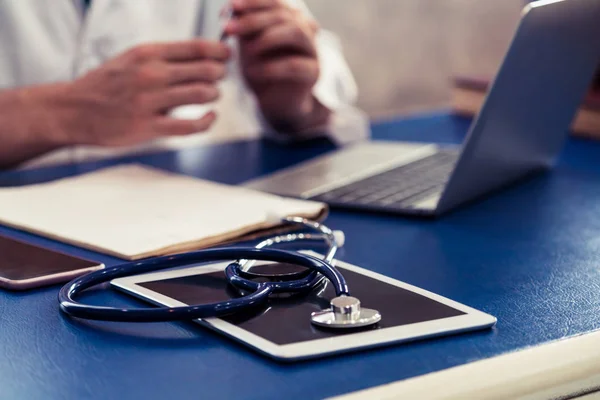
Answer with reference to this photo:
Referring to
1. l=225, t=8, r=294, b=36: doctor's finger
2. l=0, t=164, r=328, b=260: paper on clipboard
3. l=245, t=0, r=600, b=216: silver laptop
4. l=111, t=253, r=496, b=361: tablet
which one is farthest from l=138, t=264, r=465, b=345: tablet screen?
l=225, t=8, r=294, b=36: doctor's finger

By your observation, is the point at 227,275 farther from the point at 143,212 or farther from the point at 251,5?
the point at 251,5

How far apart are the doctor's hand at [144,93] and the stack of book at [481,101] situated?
0.41m

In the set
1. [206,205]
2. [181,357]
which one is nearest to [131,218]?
[206,205]

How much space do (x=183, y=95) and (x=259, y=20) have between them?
0.16 metres

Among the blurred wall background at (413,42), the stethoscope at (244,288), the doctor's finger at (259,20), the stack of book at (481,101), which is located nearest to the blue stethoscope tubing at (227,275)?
the stethoscope at (244,288)

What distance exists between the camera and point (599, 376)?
0.49 meters

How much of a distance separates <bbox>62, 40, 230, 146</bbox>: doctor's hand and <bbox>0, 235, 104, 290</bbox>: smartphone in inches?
16.6

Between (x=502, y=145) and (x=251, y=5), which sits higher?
(x=251, y=5)

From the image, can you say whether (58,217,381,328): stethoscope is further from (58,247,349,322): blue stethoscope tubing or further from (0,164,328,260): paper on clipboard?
(0,164,328,260): paper on clipboard

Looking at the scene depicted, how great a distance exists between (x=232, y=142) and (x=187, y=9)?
1.20 ft

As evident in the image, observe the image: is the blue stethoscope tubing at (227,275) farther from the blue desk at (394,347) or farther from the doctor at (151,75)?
the doctor at (151,75)

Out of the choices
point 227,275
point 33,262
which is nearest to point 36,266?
point 33,262

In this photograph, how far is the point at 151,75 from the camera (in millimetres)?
1050

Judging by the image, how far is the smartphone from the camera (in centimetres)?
59
